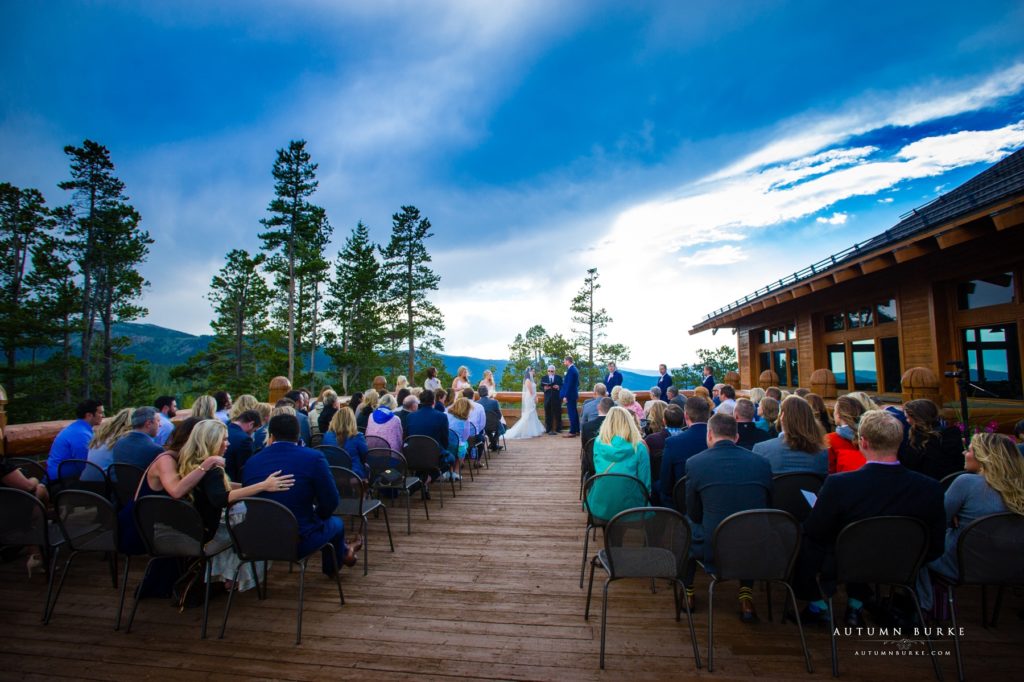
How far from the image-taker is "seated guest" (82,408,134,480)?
3.53 meters

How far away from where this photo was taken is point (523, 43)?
15.3 m

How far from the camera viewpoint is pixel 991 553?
2221 mm

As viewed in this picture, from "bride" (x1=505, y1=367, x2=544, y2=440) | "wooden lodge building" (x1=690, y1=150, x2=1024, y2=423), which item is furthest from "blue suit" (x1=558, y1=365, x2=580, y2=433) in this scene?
"wooden lodge building" (x1=690, y1=150, x2=1024, y2=423)

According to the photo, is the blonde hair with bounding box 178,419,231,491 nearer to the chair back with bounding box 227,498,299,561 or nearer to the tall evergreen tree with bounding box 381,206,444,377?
the chair back with bounding box 227,498,299,561

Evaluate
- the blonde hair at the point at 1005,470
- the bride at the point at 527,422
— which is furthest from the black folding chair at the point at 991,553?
the bride at the point at 527,422

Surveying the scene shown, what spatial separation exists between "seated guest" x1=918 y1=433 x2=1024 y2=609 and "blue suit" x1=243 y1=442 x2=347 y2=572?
3.81m

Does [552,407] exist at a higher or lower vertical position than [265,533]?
lower

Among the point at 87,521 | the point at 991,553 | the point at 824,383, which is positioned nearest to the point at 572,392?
the point at 824,383

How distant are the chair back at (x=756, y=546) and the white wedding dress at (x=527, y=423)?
8.96 metres

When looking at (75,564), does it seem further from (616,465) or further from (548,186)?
(548,186)

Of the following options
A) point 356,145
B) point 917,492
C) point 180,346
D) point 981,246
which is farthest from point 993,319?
point 180,346

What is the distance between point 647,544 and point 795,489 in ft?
4.32

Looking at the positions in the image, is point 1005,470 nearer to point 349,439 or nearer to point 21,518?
point 349,439

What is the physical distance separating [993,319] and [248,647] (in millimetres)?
Answer: 9408
